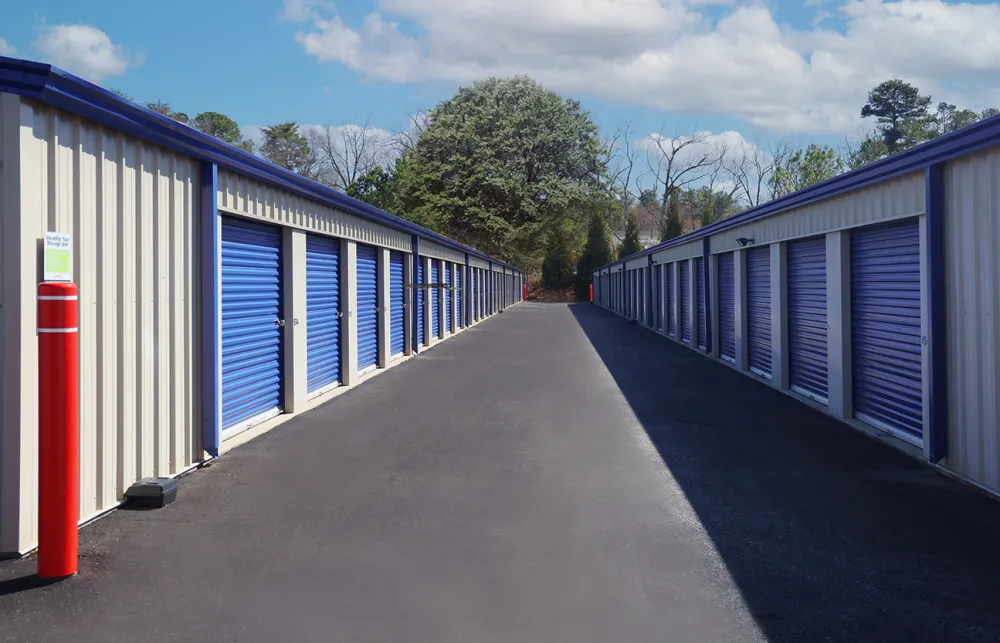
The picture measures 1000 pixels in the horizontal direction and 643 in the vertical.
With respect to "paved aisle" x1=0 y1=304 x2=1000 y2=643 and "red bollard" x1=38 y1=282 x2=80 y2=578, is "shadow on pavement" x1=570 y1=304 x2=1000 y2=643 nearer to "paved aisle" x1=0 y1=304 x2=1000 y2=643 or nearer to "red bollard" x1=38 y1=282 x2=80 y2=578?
"paved aisle" x1=0 y1=304 x2=1000 y2=643

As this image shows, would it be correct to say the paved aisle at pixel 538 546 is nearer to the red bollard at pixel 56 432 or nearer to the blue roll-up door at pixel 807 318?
the red bollard at pixel 56 432

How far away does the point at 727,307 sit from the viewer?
1661cm

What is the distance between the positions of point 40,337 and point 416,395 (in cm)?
771

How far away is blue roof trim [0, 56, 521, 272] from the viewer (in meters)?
4.66

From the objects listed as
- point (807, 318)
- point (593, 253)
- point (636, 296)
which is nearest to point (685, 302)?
point (807, 318)

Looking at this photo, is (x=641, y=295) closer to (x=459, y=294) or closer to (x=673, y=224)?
(x=459, y=294)

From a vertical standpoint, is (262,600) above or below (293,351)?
below

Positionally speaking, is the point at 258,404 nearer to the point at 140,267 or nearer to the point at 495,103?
the point at 140,267

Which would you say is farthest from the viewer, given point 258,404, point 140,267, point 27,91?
point 258,404

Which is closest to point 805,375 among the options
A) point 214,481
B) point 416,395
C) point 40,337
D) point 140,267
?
point 416,395

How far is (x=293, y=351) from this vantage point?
9953 mm

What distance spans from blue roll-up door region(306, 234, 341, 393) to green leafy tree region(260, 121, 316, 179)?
51.6 metres

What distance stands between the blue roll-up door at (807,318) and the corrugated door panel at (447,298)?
13594mm

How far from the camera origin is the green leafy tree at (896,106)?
61.2 m
